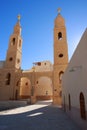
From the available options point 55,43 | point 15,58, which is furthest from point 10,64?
point 55,43

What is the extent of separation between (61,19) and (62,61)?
10.3 meters

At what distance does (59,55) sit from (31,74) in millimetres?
7503

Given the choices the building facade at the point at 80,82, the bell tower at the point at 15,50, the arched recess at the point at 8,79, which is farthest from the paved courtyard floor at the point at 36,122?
the bell tower at the point at 15,50

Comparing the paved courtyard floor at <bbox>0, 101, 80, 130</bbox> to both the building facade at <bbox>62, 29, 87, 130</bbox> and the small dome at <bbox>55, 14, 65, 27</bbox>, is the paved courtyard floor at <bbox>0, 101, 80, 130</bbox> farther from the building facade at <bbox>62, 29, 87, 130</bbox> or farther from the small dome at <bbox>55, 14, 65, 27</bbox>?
the small dome at <bbox>55, 14, 65, 27</bbox>

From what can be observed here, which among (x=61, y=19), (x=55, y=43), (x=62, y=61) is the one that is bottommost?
(x=62, y=61)

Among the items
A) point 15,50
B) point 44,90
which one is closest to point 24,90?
point 44,90

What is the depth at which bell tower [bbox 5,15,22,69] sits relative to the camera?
30.7 m

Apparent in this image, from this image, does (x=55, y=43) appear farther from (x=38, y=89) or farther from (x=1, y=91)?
(x=1, y=91)

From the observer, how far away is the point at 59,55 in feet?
88.0

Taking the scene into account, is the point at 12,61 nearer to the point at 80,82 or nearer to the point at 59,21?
the point at 59,21

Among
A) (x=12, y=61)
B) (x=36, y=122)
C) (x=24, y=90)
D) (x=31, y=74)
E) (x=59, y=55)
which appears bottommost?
(x=36, y=122)

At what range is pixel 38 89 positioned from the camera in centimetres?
3459

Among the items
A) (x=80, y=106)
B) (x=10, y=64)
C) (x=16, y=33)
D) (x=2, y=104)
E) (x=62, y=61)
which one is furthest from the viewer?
(x=16, y=33)

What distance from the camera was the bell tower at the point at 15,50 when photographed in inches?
1211
